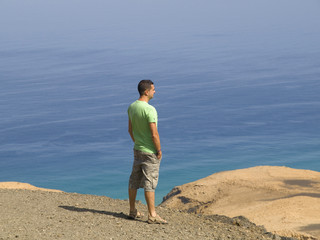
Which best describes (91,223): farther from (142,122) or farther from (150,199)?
(142,122)

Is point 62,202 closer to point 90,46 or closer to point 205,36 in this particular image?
point 90,46

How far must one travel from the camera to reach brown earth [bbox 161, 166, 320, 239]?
11214 mm

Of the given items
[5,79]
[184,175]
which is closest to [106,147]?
[184,175]

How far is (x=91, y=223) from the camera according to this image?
7812 millimetres

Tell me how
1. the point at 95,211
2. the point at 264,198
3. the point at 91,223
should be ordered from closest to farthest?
the point at 91,223, the point at 95,211, the point at 264,198

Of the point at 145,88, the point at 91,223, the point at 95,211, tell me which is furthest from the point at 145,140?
the point at 95,211

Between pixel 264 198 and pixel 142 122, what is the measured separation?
6.58 metres

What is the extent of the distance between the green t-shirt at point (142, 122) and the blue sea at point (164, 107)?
1608 cm

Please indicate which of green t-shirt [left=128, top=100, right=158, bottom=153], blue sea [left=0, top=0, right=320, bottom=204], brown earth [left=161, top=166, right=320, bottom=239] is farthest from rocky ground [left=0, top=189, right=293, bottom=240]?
blue sea [left=0, top=0, right=320, bottom=204]

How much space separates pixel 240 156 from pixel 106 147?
24.8 feet

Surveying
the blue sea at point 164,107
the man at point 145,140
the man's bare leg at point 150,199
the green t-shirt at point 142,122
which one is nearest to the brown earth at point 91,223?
the man's bare leg at point 150,199

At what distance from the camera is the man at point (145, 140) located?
7.45 meters

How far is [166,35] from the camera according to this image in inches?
3647

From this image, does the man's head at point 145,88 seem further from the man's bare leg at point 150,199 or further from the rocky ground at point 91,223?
the rocky ground at point 91,223
